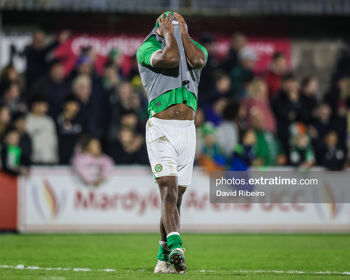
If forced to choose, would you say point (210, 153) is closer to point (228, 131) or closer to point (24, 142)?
point (228, 131)

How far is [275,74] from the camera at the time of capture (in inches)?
750

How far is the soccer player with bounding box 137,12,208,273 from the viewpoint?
25.8 ft

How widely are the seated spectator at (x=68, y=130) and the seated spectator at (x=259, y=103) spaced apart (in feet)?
12.9

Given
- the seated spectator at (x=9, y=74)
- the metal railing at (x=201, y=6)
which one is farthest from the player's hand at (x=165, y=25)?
the metal railing at (x=201, y=6)

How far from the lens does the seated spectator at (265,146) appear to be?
16.3 m

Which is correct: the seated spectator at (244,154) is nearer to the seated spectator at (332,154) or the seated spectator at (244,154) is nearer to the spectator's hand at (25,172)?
the seated spectator at (332,154)

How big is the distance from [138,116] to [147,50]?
9103 mm

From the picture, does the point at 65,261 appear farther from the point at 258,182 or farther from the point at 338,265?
the point at 258,182

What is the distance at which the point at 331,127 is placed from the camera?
1744cm

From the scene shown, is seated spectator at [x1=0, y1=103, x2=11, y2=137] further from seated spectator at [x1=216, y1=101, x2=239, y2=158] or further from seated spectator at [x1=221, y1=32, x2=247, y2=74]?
seated spectator at [x1=221, y1=32, x2=247, y2=74]

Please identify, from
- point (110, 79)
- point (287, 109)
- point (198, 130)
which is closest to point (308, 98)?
point (287, 109)

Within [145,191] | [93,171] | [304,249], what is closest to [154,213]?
[145,191]

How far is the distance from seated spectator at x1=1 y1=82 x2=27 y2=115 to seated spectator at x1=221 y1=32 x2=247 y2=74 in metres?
5.03

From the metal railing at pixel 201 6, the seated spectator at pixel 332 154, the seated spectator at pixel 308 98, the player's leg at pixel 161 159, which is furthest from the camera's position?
the metal railing at pixel 201 6
